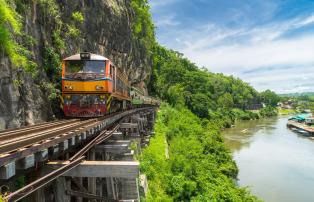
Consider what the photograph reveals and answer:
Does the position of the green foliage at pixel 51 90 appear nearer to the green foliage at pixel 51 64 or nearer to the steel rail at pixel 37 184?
the green foliage at pixel 51 64

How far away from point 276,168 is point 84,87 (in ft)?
91.2

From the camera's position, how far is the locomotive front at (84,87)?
1405cm

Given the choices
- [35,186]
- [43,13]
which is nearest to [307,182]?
[43,13]

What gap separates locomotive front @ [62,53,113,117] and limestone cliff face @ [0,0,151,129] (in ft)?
4.22

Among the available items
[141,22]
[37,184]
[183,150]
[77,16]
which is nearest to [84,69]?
[77,16]

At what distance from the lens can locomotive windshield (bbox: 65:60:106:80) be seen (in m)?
14.4

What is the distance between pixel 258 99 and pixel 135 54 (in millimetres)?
119279

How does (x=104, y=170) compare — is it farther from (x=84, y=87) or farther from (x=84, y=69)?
(x=84, y=69)

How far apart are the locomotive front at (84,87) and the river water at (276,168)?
18.0 m

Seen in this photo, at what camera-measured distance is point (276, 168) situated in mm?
34719

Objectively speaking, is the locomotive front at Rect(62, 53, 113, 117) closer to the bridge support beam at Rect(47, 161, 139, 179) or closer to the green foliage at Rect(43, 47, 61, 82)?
the green foliage at Rect(43, 47, 61, 82)

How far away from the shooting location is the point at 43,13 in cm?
1680

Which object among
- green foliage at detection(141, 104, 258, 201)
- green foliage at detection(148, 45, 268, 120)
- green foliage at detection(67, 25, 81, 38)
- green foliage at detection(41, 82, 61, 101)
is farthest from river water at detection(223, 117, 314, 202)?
green foliage at detection(67, 25, 81, 38)

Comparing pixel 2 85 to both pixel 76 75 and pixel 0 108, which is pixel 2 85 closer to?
pixel 0 108
